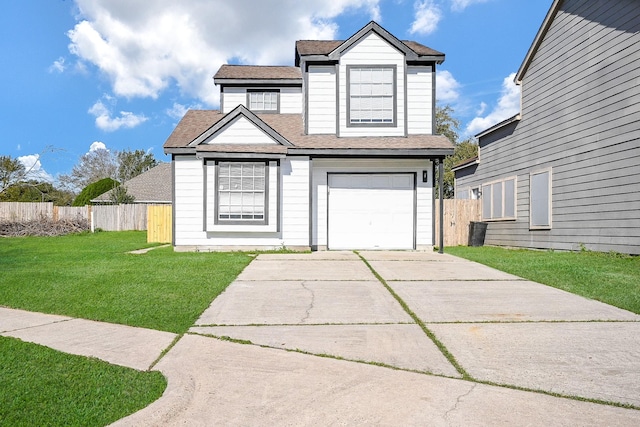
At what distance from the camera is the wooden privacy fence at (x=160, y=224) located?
16.3 metres

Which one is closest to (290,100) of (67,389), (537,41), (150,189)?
(537,41)

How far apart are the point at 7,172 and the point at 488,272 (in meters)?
44.2

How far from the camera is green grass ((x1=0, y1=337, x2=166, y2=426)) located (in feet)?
8.33

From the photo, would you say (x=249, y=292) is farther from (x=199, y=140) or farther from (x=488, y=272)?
(x=199, y=140)

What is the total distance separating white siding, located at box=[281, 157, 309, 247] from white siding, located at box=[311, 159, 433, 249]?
0.37 m

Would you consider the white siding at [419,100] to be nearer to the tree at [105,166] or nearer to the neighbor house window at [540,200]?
the neighbor house window at [540,200]

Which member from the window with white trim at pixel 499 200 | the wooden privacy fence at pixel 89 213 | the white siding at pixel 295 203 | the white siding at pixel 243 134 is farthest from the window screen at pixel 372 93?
the wooden privacy fence at pixel 89 213

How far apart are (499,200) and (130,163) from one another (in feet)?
155

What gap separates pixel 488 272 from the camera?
8.40m

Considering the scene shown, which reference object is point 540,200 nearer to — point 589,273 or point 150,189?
point 589,273

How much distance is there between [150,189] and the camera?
33031mm

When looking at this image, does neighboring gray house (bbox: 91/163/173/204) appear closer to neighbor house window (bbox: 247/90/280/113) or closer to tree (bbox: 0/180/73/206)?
tree (bbox: 0/180/73/206)

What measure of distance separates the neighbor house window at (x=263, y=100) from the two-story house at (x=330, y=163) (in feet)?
8.60

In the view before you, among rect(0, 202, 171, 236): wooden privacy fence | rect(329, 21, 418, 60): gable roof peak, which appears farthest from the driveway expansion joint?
rect(0, 202, 171, 236): wooden privacy fence
